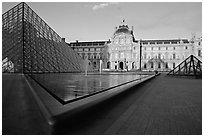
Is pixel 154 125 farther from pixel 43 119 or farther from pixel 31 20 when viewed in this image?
pixel 31 20

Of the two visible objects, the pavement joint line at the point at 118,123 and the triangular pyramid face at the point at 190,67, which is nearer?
the pavement joint line at the point at 118,123

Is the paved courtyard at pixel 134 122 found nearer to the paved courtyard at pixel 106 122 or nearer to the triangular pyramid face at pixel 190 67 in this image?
the paved courtyard at pixel 106 122

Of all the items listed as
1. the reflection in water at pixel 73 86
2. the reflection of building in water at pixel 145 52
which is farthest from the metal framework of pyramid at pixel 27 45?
the reflection of building in water at pixel 145 52

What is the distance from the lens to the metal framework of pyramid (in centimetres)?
1283

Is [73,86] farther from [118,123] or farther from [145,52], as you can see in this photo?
[145,52]

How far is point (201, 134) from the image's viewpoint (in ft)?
6.14

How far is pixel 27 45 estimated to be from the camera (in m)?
13.1

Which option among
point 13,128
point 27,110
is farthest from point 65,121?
point 27,110

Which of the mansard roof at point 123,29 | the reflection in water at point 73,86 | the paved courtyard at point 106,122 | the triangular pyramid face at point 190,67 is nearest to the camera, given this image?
the paved courtyard at point 106,122

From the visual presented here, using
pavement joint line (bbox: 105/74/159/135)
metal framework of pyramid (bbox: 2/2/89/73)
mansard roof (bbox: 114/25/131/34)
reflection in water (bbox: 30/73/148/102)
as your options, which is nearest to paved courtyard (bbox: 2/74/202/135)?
pavement joint line (bbox: 105/74/159/135)

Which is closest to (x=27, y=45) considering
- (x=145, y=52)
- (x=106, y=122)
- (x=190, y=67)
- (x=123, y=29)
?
(x=106, y=122)

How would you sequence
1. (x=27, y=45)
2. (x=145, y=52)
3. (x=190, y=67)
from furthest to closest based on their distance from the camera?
(x=145, y=52) → (x=190, y=67) → (x=27, y=45)

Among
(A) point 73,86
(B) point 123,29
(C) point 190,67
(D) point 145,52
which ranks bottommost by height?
(A) point 73,86

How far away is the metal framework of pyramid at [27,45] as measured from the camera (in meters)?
12.8
